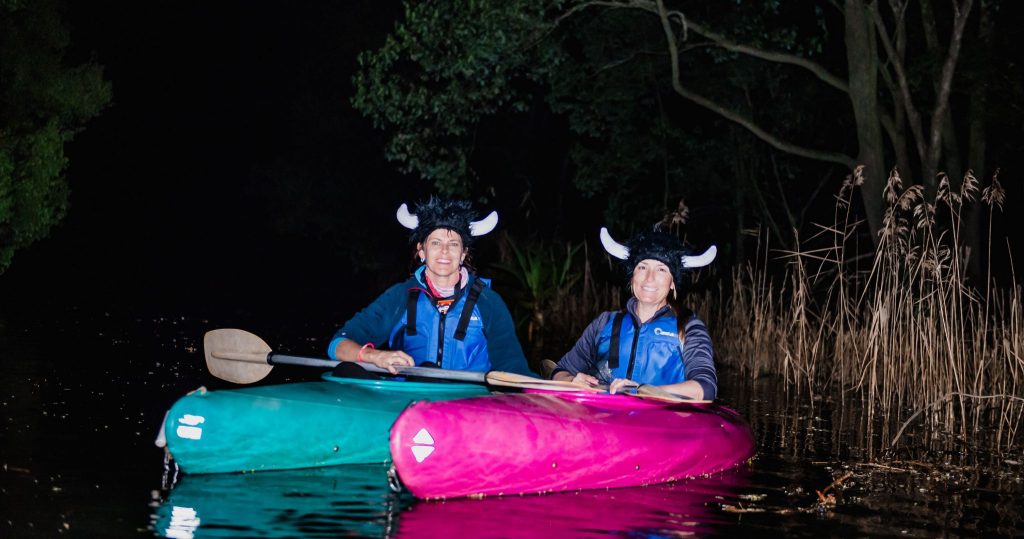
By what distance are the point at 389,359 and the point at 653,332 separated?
4.52ft

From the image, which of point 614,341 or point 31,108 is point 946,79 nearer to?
point 614,341

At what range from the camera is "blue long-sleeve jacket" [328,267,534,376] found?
7.41 metres

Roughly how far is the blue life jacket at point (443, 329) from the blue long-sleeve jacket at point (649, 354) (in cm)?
49

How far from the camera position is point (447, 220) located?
747 centimetres

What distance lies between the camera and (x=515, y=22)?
15641 millimetres

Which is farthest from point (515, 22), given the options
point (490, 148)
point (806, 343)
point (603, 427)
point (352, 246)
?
point (352, 246)

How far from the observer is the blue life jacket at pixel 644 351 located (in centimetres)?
734

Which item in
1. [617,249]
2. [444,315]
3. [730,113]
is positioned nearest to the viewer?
[444,315]

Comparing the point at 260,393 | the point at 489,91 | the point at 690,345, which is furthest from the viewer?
the point at 489,91

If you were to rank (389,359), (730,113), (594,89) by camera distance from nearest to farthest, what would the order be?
(389,359), (730,113), (594,89)

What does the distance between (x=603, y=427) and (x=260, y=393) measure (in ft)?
5.21

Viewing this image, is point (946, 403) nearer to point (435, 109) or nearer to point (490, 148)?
point (435, 109)

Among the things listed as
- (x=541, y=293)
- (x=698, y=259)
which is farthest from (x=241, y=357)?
(x=541, y=293)

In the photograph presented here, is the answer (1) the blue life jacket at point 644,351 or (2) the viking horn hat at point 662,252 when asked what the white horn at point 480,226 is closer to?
(2) the viking horn hat at point 662,252
